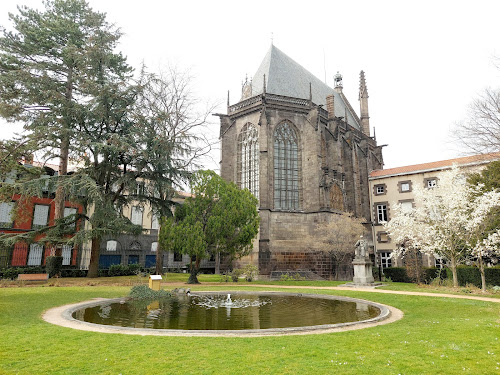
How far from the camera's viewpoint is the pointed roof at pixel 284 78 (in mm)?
32438

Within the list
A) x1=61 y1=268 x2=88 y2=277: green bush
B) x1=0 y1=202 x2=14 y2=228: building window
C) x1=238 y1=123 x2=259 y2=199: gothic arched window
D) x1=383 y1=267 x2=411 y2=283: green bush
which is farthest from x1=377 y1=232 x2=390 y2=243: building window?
x1=0 y1=202 x2=14 y2=228: building window

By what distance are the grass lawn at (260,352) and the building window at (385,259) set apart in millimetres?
26806

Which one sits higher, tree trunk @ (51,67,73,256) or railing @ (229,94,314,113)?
railing @ (229,94,314,113)

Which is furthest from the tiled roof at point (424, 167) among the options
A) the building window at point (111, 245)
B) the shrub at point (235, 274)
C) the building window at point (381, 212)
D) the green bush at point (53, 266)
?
the green bush at point (53, 266)

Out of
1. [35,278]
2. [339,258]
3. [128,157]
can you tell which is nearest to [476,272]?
[339,258]

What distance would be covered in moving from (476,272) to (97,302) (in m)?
22.4

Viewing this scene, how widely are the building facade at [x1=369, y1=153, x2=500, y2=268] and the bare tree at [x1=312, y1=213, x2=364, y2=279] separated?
27.7ft

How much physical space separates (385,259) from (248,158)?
702 inches

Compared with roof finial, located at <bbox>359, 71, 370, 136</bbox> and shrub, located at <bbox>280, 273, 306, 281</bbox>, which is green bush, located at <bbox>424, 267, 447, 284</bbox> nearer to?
shrub, located at <bbox>280, 273, 306, 281</bbox>

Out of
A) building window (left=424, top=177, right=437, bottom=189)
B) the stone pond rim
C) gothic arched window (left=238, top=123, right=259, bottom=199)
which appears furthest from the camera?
building window (left=424, top=177, right=437, bottom=189)

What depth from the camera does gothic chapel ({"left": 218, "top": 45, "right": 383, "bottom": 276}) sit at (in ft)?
87.9

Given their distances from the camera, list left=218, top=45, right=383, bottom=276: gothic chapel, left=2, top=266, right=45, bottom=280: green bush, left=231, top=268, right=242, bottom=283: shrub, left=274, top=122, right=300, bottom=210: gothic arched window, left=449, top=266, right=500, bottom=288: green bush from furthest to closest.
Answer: left=274, top=122, right=300, bottom=210: gothic arched window < left=218, top=45, right=383, bottom=276: gothic chapel < left=2, top=266, right=45, bottom=280: green bush < left=231, top=268, right=242, bottom=283: shrub < left=449, top=266, right=500, bottom=288: green bush

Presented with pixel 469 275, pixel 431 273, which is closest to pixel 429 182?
pixel 431 273

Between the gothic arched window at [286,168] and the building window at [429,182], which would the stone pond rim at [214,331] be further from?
the building window at [429,182]
